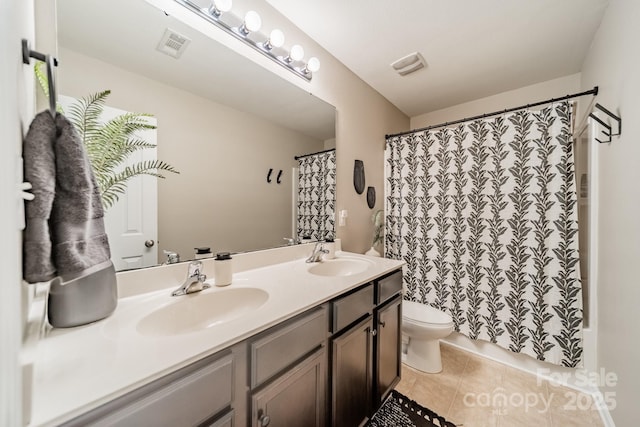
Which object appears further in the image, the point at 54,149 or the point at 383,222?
the point at 383,222

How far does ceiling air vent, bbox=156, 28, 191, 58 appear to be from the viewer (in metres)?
0.99

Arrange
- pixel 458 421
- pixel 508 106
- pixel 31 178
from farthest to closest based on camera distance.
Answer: pixel 508 106 → pixel 458 421 → pixel 31 178

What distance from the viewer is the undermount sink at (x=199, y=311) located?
0.79 m

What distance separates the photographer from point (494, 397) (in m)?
1.48

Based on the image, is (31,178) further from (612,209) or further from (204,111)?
(612,209)

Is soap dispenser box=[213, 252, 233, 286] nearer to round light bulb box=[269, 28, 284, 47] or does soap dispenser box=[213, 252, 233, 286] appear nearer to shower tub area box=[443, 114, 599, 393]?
round light bulb box=[269, 28, 284, 47]

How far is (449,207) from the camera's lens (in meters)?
1.96

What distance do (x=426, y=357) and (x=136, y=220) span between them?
6.52 feet

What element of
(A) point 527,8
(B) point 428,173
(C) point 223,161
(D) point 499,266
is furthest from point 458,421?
(A) point 527,8

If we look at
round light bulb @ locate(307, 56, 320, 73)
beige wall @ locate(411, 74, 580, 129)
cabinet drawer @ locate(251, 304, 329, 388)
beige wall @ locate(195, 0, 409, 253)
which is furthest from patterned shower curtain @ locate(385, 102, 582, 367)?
cabinet drawer @ locate(251, 304, 329, 388)

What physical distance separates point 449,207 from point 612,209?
86cm

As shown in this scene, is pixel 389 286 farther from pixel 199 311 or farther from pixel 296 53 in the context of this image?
pixel 296 53

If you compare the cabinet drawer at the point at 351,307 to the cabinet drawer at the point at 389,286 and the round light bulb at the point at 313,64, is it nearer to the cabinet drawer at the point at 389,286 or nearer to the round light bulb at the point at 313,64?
the cabinet drawer at the point at 389,286
